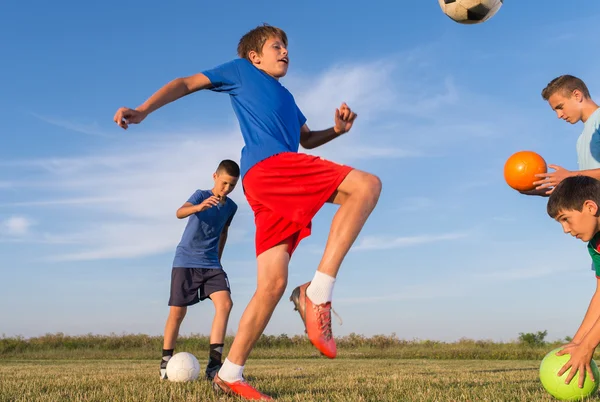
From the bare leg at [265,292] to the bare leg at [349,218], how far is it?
452 millimetres

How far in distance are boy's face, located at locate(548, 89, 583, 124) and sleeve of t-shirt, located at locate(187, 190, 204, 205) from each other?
412 centimetres

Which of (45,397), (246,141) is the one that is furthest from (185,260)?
(246,141)

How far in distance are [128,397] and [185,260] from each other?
277 centimetres

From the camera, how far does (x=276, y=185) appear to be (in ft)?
13.7

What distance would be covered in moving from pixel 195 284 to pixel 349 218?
3.83 metres

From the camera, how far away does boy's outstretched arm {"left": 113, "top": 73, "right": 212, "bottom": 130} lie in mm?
4051

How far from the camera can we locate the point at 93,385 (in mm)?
5898

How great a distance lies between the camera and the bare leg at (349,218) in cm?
394

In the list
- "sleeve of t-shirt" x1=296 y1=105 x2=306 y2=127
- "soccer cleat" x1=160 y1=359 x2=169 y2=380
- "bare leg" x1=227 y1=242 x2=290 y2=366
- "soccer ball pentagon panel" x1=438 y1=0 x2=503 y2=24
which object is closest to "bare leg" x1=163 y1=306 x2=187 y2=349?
"soccer cleat" x1=160 y1=359 x2=169 y2=380

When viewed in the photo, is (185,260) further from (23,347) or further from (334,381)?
(23,347)

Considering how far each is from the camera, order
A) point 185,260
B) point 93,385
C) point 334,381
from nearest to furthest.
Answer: point 93,385, point 334,381, point 185,260

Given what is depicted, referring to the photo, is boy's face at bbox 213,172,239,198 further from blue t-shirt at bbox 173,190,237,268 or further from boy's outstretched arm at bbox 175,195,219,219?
blue t-shirt at bbox 173,190,237,268

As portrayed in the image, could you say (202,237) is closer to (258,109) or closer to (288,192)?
(258,109)

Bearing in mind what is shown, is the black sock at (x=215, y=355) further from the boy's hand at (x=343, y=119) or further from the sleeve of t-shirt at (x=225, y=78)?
the sleeve of t-shirt at (x=225, y=78)
